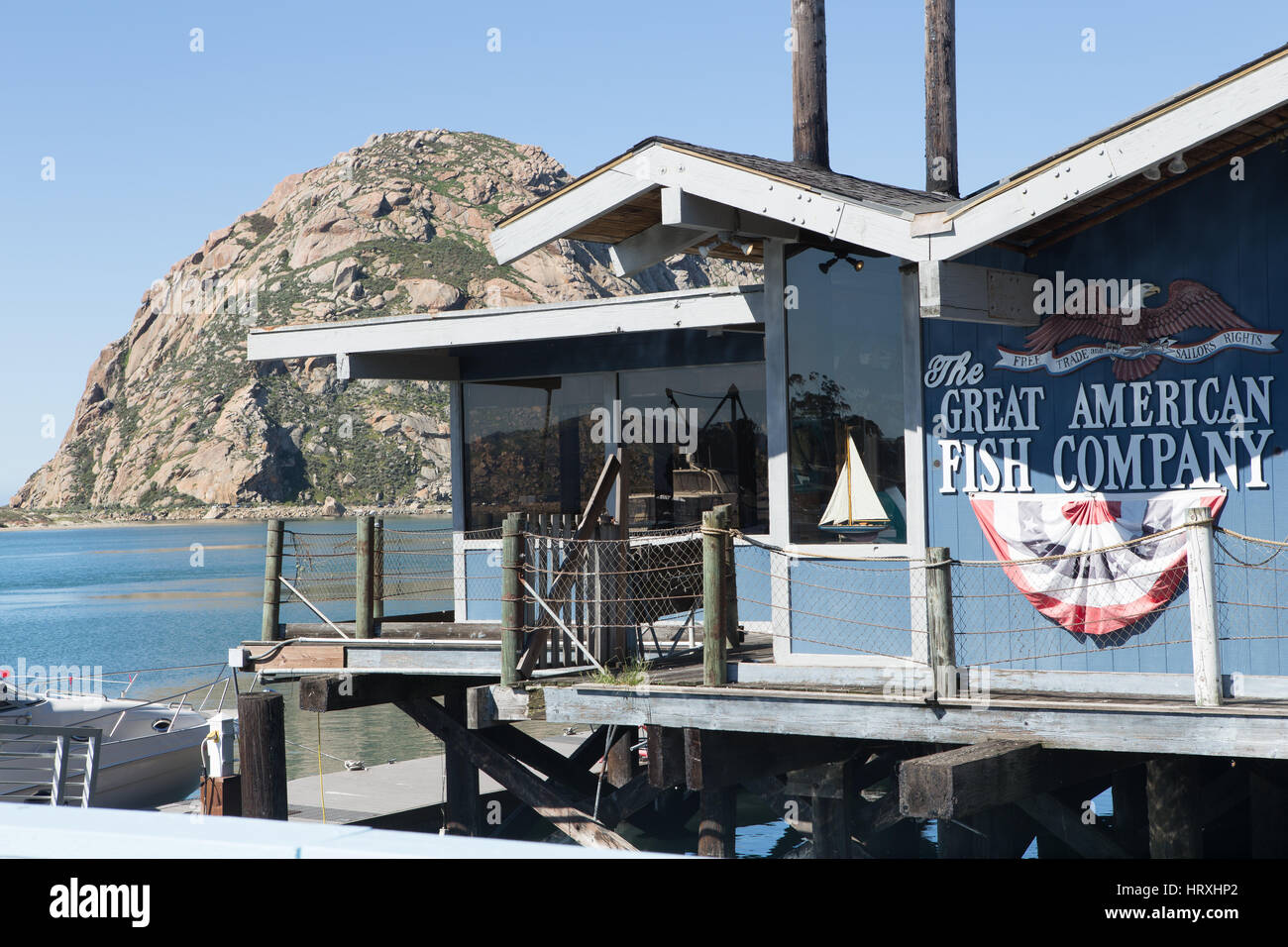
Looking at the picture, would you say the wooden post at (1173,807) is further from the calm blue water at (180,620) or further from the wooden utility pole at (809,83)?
the calm blue water at (180,620)

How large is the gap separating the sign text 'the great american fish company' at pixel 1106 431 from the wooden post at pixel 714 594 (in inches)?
65.0

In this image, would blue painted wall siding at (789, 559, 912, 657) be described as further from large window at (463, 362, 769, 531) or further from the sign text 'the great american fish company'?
large window at (463, 362, 769, 531)

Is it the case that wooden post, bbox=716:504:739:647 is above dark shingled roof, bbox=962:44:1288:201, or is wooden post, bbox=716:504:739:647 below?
below

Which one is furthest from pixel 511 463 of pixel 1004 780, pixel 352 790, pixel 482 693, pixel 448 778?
pixel 1004 780

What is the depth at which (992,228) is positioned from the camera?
7941 mm

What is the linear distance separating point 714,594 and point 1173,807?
10.4ft

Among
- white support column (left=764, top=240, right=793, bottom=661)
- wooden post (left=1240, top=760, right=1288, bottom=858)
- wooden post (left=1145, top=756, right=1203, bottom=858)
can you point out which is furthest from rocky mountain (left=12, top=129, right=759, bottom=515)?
wooden post (left=1145, top=756, right=1203, bottom=858)

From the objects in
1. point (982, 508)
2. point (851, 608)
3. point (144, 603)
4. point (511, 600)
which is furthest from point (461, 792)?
point (144, 603)

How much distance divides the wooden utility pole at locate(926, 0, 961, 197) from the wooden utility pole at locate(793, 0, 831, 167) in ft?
7.16

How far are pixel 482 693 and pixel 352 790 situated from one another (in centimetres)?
797

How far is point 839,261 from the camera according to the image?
950 cm

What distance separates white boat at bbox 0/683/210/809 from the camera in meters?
16.9

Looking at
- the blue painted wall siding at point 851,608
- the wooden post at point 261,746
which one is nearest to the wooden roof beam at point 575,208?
the blue painted wall siding at point 851,608

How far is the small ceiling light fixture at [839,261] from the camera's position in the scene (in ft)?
30.9
